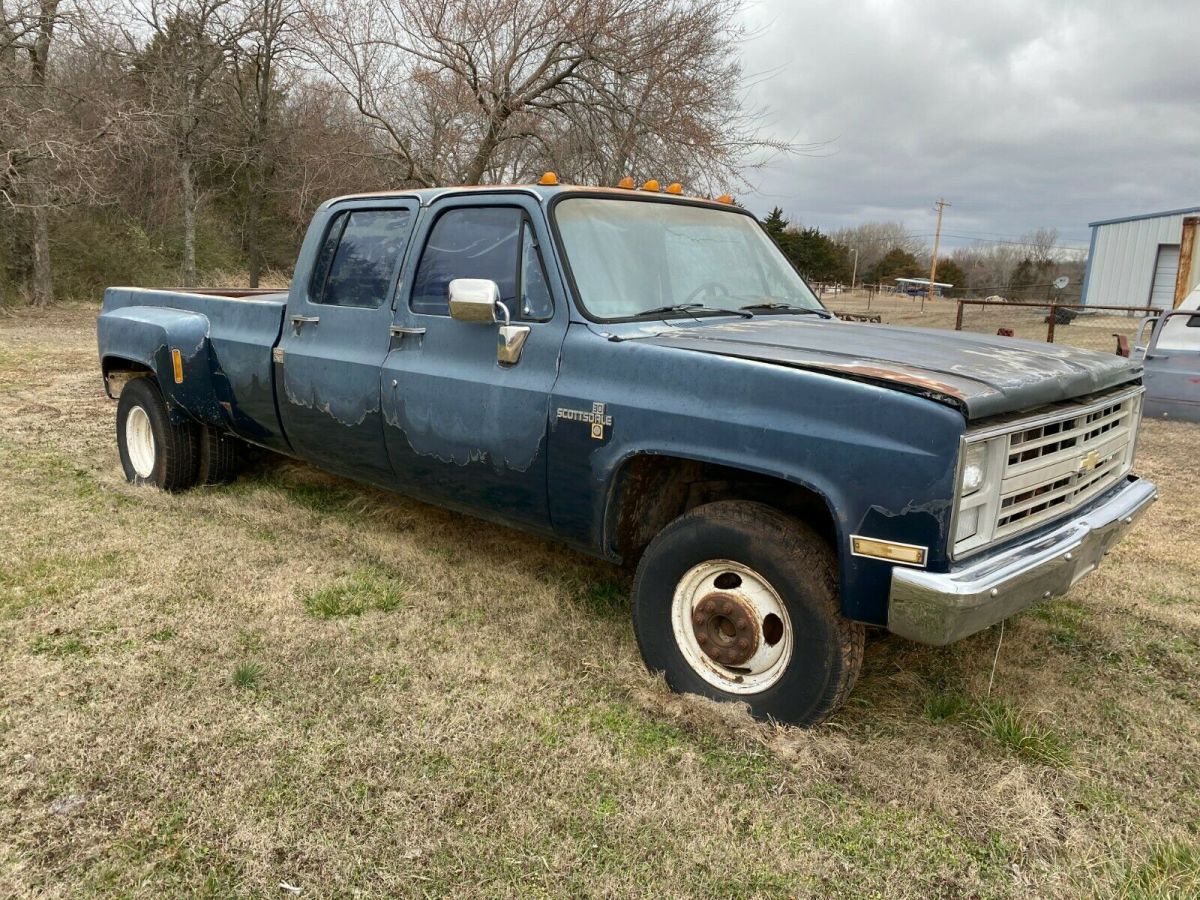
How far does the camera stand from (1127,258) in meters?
28.0

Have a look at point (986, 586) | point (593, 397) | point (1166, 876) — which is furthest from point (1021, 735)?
point (593, 397)

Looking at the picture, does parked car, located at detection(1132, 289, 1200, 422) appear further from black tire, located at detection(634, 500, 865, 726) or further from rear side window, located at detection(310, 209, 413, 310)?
rear side window, located at detection(310, 209, 413, 310)

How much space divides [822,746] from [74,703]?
2613 mm

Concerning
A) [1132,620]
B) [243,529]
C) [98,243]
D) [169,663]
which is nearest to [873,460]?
[1132,620]

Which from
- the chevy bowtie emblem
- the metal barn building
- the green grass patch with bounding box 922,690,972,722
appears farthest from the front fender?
the metal barn building

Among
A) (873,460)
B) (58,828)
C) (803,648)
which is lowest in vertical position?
(58,828)

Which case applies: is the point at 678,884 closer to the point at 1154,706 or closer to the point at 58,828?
the point at 58,828

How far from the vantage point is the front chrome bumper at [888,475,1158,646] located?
2496 millimetres

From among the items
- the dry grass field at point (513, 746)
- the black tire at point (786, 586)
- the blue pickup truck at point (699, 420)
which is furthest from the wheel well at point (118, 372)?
the black tire at point (786, 586)

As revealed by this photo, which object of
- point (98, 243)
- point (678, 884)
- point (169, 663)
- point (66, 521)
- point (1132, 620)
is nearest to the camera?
point (678, 884)

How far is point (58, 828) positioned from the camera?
2.47 m

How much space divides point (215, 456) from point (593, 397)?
3454 millimetres

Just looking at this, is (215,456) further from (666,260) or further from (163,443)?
(666,260)

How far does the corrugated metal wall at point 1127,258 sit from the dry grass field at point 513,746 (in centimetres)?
2723
